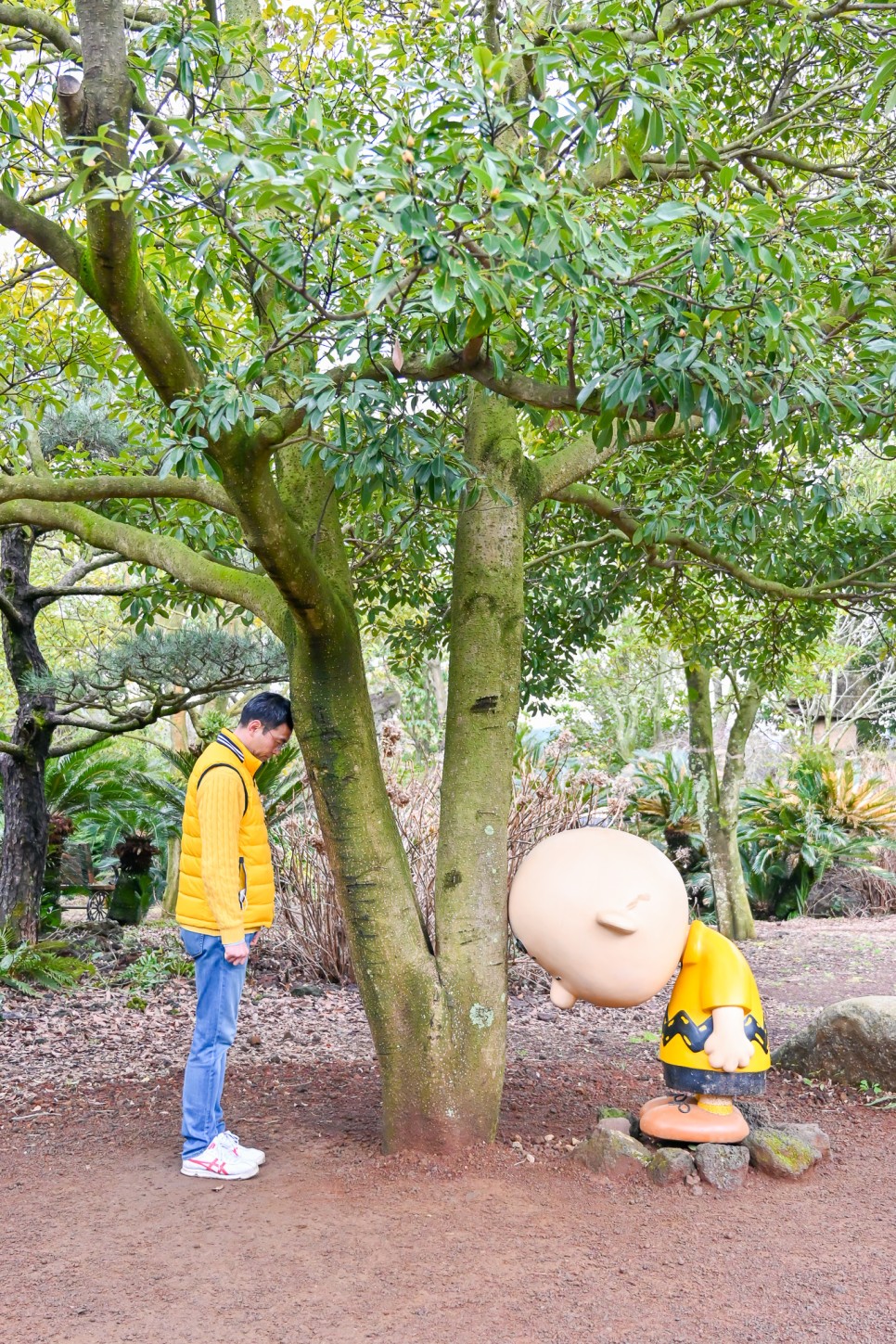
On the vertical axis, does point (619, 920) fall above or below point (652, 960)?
above

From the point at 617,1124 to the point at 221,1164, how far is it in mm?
1432

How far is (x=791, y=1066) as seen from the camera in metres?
4.88

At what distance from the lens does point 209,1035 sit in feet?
12.3

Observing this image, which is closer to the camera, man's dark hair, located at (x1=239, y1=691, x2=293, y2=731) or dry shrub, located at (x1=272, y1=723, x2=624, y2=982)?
man's dark hair, located at (x1=239, y1=691, x2=293, y2=731)

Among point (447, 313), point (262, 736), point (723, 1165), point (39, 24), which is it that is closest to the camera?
point (447, 313)

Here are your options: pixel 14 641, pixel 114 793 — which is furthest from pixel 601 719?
pixel 14 641

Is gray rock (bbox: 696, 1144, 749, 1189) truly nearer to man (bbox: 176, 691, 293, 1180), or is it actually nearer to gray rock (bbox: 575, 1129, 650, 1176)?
gray rock (bbox: 575, 1129, 650, 1176)

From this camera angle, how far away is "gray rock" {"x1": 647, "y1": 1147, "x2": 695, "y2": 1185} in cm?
358

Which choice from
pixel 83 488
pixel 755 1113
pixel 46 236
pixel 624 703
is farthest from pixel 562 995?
pixel 624 703

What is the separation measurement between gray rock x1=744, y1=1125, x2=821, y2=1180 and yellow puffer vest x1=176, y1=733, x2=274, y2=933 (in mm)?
1918

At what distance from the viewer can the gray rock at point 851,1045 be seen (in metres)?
4.64

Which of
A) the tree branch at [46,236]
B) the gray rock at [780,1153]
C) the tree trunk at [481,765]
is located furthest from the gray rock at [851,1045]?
the tree branch at [46,236]

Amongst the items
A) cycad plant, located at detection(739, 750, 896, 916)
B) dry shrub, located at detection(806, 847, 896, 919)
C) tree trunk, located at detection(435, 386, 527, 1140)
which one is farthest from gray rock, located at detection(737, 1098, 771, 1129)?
dry shrub, located at detection(806, 847, 896, 919)

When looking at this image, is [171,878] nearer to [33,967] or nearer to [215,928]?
[33,967]
